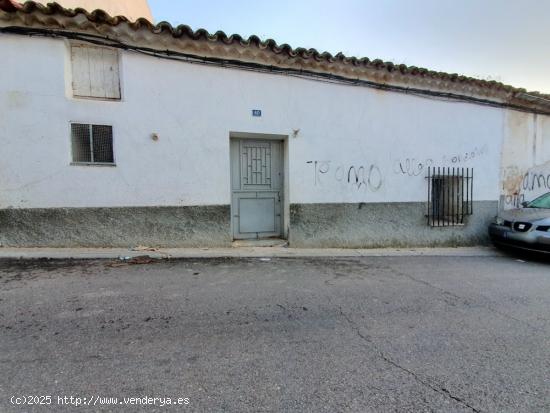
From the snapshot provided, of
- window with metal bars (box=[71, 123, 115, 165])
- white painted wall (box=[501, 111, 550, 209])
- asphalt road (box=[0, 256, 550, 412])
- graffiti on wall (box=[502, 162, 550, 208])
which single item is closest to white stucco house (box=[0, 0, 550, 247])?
window with metal bars (box=[71, 123, 115, 165])

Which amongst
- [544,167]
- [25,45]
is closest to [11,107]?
[25,45]

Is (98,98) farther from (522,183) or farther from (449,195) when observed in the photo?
(522,183)

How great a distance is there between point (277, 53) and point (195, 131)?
2.19 metres

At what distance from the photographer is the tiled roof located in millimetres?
5160

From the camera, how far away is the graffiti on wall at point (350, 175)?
692 cm

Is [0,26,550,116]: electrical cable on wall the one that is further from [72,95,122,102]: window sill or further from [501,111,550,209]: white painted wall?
[72,95,122,102]: window sill

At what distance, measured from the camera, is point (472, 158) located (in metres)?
8.21

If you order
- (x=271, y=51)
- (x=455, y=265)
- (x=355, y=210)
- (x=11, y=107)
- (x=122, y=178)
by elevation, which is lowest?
(x=455, y=265)

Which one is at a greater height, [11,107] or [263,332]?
[11,107]

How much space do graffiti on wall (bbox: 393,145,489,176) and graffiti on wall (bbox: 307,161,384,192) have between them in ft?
1.88

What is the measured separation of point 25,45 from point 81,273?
389 centimetres

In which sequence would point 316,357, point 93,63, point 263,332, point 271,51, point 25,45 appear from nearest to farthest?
point 316,357 < point 263,332 < point 25,45 < point 93,63 < point 271,51

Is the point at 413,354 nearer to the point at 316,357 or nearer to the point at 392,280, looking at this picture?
the point at 316,357

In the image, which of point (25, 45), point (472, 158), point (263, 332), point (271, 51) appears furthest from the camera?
point (472, 158)
